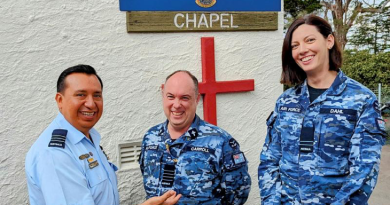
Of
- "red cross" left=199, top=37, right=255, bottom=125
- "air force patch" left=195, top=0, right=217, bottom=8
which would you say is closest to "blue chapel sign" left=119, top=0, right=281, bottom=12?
"air force patch" left=195, top=0, right=217, bottom=8

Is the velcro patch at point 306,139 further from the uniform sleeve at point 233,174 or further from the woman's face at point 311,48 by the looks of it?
the uniform sleeve at point 233,174

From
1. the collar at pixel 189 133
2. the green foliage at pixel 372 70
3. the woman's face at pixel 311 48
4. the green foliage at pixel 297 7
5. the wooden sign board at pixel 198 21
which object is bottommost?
the green foliage at pixel 372 70

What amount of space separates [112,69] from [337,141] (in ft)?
4.99

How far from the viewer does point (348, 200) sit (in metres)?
1.39

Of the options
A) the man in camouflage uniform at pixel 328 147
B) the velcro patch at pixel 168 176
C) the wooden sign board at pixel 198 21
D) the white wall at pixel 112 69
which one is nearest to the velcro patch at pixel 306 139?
the man in camouflage uniform at pixel 328 147

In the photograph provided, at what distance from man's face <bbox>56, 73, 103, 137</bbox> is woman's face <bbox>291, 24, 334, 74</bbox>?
3.07 ft

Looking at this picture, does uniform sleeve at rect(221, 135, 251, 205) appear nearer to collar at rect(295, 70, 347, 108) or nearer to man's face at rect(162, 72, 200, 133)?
man's face at rect(162, 72, 200, 133)

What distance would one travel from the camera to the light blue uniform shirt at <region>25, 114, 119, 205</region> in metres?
1.21

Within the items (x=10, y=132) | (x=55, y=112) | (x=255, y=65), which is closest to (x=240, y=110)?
(x=255, y=65)

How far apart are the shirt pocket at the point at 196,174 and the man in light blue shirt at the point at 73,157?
0.59ft

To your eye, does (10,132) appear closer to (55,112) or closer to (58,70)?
(55,112)

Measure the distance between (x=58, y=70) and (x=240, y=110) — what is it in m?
1.39

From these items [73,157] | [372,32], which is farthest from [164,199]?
[372,32]

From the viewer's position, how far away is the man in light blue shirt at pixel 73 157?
4.00 ft
